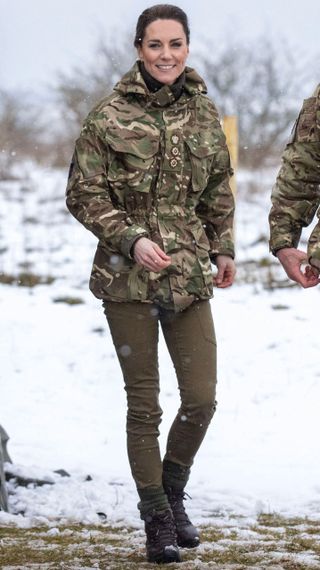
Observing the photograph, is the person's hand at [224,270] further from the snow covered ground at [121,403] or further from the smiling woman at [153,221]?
the snow covered ground at [121,403]

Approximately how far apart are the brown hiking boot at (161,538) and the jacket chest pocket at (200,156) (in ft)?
4.17

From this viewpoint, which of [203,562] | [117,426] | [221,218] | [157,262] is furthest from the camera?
[117,426]

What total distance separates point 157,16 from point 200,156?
0.55 meters

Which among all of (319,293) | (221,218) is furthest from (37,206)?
(221,218)

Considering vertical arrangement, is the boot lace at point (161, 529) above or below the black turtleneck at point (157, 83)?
below

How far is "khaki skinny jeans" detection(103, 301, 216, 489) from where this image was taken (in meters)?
3.80

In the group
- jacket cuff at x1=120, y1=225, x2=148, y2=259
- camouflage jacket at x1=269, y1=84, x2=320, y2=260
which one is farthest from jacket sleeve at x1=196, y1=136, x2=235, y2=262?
jacket cuff at x1=120, y1=225, x2=148, y2=259

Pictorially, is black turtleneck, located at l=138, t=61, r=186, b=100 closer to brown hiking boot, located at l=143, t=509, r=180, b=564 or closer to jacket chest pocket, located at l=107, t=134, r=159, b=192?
jacket chest pocket, located at l=107, t=134, r=159, b=192

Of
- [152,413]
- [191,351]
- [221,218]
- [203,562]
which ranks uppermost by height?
[221,218]

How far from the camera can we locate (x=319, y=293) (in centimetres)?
1007

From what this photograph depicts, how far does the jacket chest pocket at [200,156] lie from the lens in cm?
382

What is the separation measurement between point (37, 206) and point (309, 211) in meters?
14.1

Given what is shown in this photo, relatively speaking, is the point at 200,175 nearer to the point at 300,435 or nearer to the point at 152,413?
the point at 152,413

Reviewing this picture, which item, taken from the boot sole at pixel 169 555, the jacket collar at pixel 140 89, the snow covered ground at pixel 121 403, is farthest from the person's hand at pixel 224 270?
the snow covered ground at pixel 121 403
